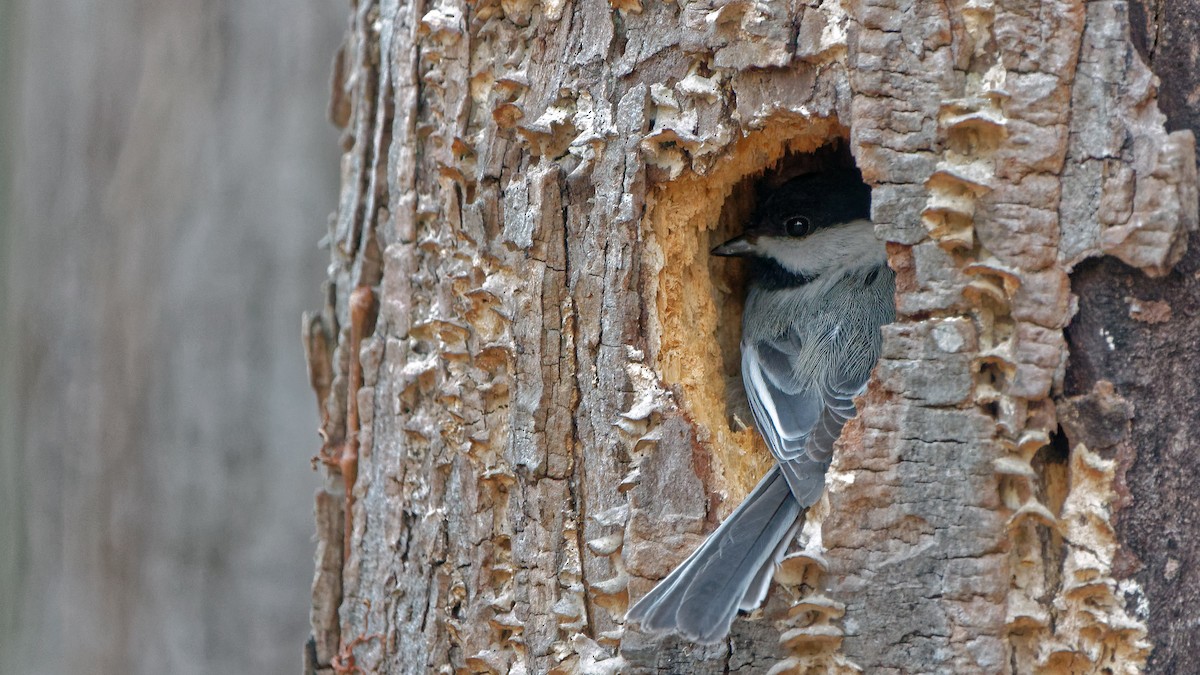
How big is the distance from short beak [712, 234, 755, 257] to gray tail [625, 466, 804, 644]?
0.84 meters

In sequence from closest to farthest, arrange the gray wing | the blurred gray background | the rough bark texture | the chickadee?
the rough bark texture, the chickadee, the gray wing, the blurred gray background

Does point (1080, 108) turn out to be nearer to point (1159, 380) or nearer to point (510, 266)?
point (1159, 380)

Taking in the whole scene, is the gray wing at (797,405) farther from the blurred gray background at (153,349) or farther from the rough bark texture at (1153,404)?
the blurred gray background at (153,349)

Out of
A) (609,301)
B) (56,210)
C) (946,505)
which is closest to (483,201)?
(609,301)

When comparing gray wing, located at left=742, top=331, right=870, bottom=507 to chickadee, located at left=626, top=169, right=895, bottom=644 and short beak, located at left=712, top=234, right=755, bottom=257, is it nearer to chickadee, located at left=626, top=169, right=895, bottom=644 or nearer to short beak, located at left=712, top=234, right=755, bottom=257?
chickadee, located at left=626, top=169, right=895, bottom=644

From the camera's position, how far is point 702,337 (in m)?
2.39

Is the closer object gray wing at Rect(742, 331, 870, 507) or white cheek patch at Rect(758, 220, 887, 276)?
gray wing at Rect(742, 331, 870, 507)

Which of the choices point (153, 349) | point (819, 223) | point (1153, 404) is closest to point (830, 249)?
point (819, 223)

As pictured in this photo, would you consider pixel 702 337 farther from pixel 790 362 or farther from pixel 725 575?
pixel 725 575

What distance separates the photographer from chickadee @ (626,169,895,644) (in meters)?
1.91

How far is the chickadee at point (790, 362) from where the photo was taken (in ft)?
6.26

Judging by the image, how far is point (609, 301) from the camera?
2143 millimetres

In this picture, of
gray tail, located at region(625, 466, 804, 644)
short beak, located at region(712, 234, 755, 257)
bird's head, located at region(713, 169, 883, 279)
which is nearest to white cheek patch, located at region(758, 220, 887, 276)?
bird's head, located at region(713, 169, 883, 279)

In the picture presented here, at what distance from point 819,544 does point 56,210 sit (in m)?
2.99
